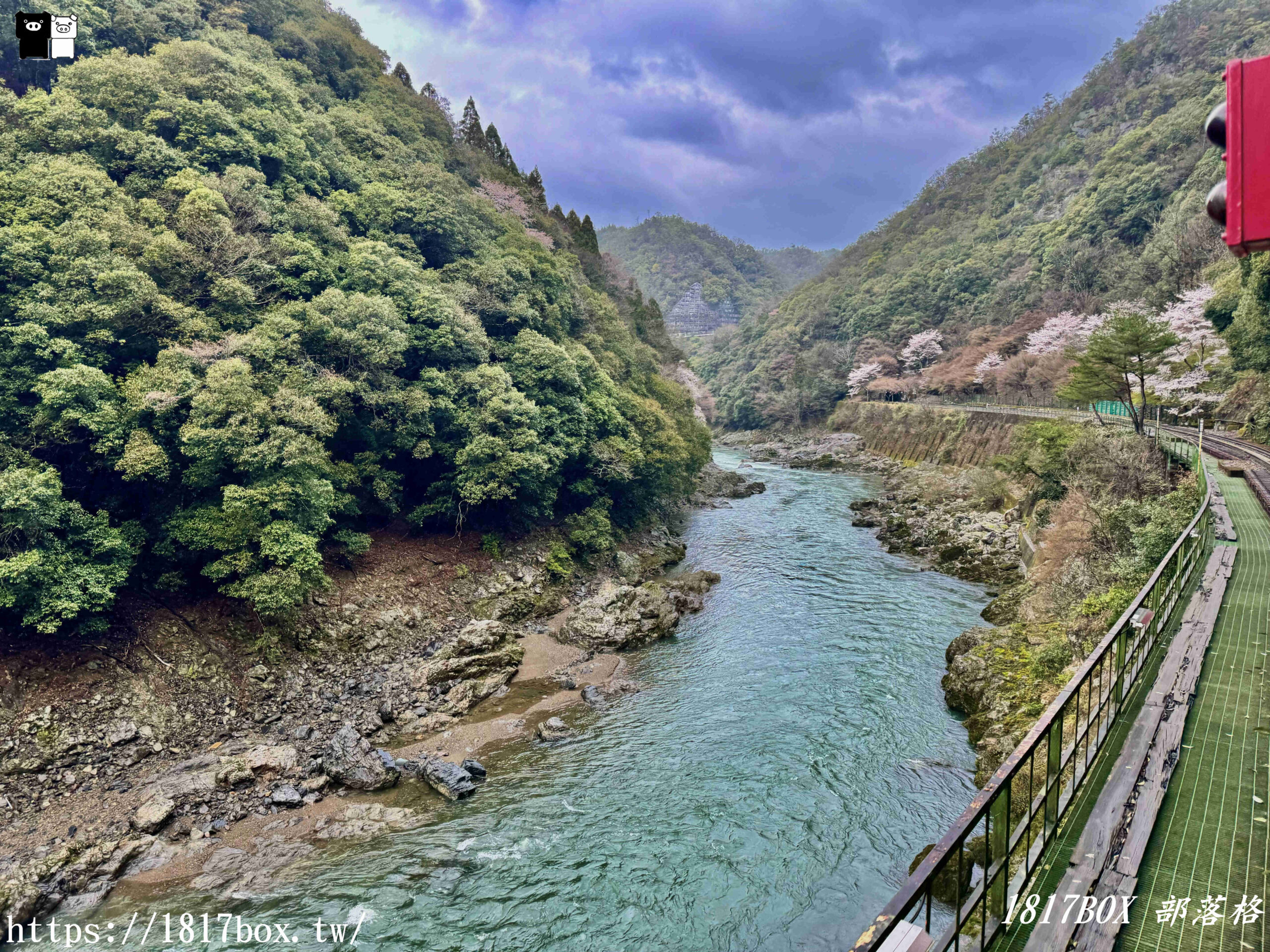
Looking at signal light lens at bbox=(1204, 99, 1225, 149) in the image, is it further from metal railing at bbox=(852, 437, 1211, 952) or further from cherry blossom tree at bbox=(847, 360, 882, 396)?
cherry blossom tree at bbox=(847, 360, 882, 396)

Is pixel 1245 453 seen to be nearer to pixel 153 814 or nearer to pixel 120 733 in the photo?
pixel 153 814

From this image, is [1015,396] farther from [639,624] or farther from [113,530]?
[113,530]

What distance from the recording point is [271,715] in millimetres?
14305

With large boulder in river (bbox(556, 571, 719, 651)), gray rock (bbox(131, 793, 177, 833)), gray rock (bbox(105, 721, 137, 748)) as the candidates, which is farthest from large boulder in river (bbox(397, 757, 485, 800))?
large boulder in river (bbox(556, 571, 719, 651))

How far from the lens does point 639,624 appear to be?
754 inches

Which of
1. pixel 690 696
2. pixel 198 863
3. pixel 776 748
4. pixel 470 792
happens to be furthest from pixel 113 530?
pixel 776 748

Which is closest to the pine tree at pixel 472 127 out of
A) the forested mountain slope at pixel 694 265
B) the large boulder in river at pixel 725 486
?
the large boulder in river at pixel 725 486

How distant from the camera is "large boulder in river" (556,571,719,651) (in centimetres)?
1867

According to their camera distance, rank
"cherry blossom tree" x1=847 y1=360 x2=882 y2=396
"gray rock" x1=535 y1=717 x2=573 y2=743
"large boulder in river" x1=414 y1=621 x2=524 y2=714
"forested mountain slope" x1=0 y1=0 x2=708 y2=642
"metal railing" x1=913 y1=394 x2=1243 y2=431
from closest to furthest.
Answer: "gray rock" x1=535 y1=717 x2=573 y2=743 < "forested mountain slope" x1=0 y1=0 x2=708 y2=642 < "large boulder in river" x1=414 y1=621 x2=524 y2=714 < "metal railing" x1=913 y1=394 x2=1243 y2=431 < "cherry blossom tree" x1=847 y1=360 x2=882 y2=396

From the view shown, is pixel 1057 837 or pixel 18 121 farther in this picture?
pixel 18 121

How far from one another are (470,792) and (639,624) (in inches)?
316

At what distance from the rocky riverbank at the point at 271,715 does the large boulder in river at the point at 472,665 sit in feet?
0.16

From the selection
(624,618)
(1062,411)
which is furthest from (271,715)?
(1062,411)

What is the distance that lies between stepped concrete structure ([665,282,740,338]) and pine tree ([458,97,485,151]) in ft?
341
